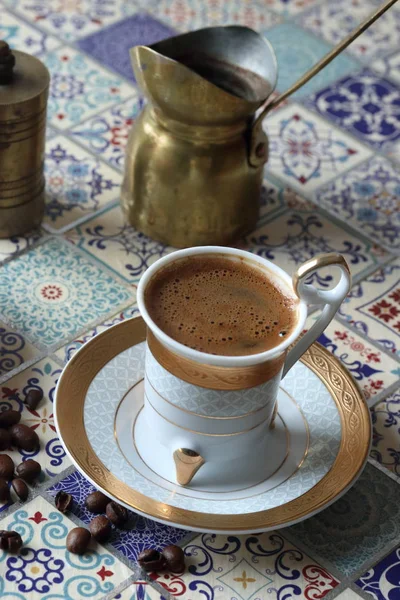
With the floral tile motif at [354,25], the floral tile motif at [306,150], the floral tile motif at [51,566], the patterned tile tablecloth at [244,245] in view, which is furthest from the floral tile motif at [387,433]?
the floral tile motif at [354,25]

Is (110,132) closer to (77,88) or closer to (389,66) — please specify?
(77,88)

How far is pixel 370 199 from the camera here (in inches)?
61.4

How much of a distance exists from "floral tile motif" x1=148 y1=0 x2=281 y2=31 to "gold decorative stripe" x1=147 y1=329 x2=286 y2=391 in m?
1.03

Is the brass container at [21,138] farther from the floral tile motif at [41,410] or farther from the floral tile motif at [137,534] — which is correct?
the floral tile motif at [137,534]

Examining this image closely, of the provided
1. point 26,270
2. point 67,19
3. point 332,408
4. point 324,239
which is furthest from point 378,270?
point 67,19

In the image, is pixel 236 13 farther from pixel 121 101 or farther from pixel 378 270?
pixel 378 270

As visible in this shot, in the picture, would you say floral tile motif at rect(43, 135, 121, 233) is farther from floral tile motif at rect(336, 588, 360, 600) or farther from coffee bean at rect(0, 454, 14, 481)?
floral tile motif at rect(336, 588, 360, 600)

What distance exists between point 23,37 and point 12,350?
0.75 m

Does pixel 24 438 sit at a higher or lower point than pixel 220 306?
lower

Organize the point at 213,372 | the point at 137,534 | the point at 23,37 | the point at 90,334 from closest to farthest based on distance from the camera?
the point at 213,372, the point at 137,534, the point at 90,334, the point at 23,37

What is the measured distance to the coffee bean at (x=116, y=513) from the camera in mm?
1046

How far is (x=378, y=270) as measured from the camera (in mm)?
1435

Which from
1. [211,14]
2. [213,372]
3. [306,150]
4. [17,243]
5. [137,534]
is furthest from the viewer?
[211,14]

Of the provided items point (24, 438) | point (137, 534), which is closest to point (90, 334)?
point (24, 438)
